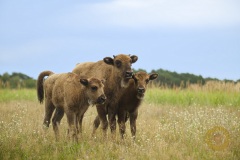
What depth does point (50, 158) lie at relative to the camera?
10086 mm

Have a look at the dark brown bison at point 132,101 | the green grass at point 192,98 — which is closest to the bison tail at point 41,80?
the dark brown bison at point 132,101

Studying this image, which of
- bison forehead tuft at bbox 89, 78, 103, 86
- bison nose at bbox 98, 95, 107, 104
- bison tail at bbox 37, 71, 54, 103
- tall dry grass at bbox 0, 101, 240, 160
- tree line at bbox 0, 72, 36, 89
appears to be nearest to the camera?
tall dry grass at bbox 0, 101, 240, 160

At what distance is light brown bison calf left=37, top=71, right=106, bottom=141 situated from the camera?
11.0 m

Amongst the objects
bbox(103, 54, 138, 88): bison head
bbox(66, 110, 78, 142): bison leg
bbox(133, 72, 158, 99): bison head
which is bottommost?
bbox(66, 110, 78, 142): bison leg

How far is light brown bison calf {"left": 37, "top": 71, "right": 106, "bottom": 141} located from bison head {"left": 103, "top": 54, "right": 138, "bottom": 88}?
0.83m

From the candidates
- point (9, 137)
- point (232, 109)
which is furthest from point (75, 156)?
point (232, 109)

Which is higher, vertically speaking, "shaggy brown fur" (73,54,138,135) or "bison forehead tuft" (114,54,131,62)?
"bison forehead tuft" (114,54,131,62)

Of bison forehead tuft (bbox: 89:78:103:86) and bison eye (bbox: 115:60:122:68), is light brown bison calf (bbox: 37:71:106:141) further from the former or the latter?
bison eye (bbox: 115:60:122:68)

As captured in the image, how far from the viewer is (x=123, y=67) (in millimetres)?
11609

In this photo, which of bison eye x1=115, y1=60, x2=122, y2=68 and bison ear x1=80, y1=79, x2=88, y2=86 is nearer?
bison ear x1=80, y1=79, x2=88, y2=86

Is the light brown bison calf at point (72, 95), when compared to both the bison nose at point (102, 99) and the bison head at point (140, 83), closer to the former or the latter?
the bison nose at point (102, 99)

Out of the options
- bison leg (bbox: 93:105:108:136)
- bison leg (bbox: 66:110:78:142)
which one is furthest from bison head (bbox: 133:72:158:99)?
bison leg (bbox: 66:110:78:142)

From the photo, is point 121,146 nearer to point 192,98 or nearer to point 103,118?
point 103,118

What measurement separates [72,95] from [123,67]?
1.61m
